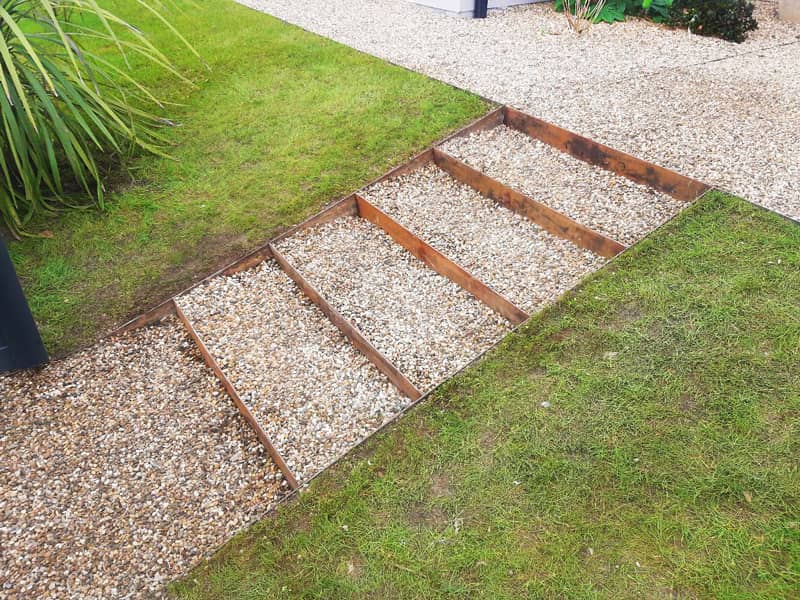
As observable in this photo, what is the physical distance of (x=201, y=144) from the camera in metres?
4.99

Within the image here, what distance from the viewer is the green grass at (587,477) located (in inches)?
83.6

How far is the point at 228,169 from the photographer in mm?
4684

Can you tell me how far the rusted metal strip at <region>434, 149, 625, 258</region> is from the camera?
12.0 feet

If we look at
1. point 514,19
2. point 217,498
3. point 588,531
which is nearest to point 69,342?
point 217,498

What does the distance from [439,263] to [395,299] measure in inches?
15.9

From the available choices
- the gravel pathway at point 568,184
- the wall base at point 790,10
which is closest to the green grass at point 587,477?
the gravel pathway at point 568,184

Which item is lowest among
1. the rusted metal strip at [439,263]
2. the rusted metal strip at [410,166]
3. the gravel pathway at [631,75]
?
the rusted metal strip at [439,263]

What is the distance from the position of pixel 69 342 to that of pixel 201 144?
7.28ft

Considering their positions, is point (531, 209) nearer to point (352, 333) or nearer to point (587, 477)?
point (352, 333)

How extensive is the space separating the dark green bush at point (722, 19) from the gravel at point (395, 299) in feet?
17.1

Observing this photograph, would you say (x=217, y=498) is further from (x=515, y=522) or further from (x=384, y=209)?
(x=384, y=209)

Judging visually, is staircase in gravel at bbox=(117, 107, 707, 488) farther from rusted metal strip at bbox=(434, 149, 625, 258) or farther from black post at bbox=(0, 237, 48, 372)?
black post at bbox=(0, 237, 48, 372)

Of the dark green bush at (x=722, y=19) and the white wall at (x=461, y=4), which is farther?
the white wall at (x=461, y=4)

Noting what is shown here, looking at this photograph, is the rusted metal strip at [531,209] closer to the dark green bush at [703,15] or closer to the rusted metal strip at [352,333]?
the rusted metal strip at [352,333]
